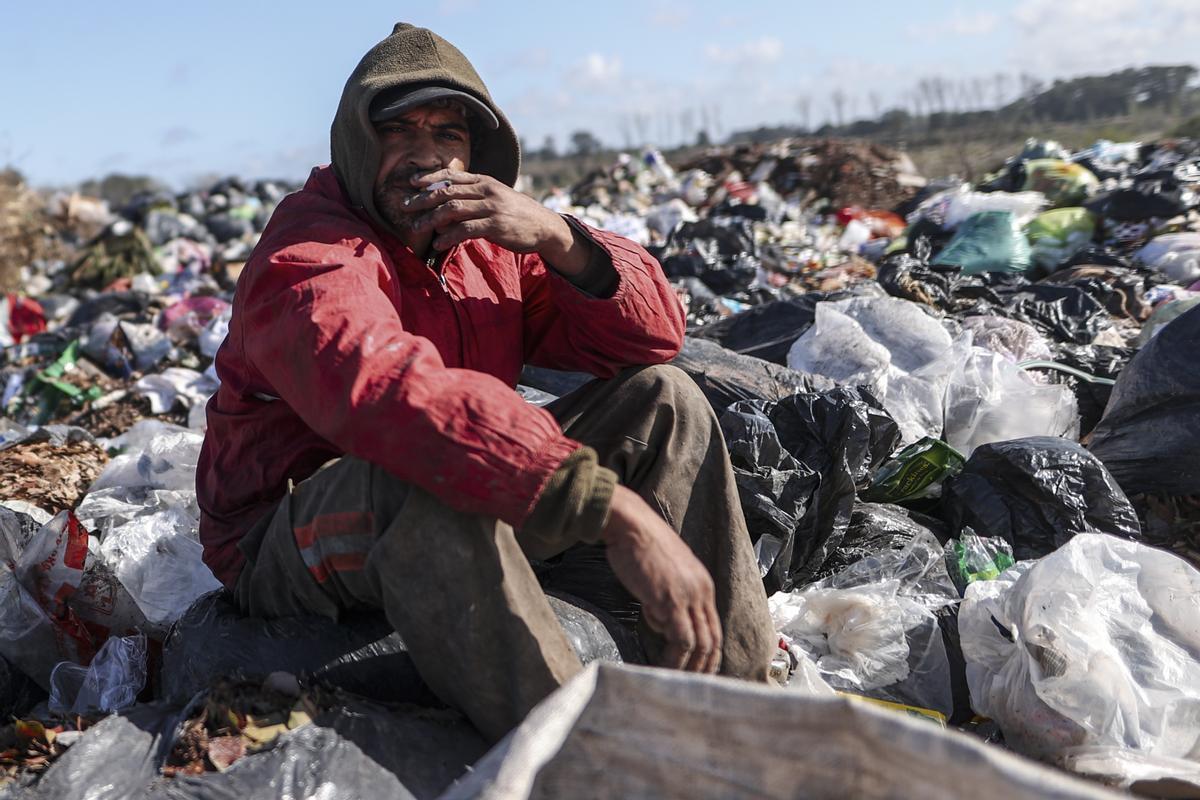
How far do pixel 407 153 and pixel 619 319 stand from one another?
0.56 meters

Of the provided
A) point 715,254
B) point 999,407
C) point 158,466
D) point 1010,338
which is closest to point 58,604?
point 158,466

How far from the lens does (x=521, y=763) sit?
4.11 feet

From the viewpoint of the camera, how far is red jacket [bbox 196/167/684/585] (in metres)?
1.63

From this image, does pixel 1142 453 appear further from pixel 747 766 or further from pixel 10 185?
pixel 10 185

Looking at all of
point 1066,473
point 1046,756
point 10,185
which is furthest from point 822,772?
point 10,185

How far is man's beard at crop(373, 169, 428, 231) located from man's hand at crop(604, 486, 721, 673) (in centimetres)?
79

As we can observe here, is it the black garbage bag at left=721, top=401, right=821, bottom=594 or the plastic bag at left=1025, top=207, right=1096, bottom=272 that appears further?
the plastic bag at left=1025, top=207, right=1096, bottom=272

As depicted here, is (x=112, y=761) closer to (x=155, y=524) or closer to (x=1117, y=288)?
(x=155, y=524)

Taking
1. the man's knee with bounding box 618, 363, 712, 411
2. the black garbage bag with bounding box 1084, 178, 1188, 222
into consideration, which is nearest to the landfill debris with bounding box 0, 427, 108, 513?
the man's knee with bounding box 618, 363, 712, 411

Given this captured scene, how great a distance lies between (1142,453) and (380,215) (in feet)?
7.99

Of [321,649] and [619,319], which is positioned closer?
[321,649]

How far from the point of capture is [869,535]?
2959 mm

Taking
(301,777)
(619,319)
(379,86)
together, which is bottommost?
(301,777)

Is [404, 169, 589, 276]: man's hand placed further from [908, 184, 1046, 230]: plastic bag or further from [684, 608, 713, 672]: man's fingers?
[908, 184, 1046, 230]: plastic bag
